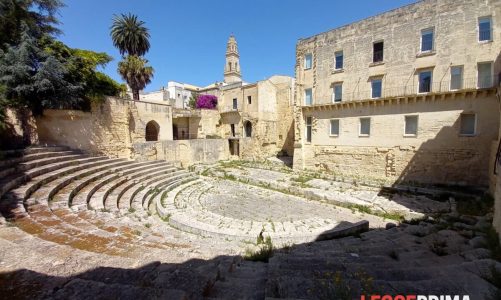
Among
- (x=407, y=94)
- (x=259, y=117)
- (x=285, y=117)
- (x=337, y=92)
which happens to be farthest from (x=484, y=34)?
(x=259, y=117)

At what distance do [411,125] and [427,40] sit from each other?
5.23 meters

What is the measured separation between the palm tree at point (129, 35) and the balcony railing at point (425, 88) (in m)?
22.6

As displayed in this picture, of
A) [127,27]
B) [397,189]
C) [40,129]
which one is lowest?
[397,189]

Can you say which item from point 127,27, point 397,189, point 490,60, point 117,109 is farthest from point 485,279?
point 127,27

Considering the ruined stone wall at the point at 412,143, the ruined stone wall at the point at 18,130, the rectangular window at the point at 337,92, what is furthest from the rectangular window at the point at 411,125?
the ruined stone wall at the point at 18,130

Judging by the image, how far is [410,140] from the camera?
14.3 m

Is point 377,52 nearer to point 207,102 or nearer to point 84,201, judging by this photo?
point 84,201

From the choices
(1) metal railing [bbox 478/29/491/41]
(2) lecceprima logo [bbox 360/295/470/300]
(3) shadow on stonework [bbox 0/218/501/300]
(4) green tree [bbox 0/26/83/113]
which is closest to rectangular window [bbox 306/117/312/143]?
(1) metal railing [bbox 478/29/491/41]

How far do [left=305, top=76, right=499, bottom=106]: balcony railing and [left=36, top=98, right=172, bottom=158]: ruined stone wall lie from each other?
16.6 metres

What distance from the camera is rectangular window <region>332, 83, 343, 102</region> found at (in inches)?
667

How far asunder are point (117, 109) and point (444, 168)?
72.7ft

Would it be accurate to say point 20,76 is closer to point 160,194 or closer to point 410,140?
point 160,194

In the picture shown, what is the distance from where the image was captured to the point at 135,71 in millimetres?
22891

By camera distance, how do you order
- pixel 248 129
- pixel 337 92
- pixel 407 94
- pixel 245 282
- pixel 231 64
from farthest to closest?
pixel 231 64
pixel 248 129
pixel 337 92
pixel 407 94
pixel 245 282
